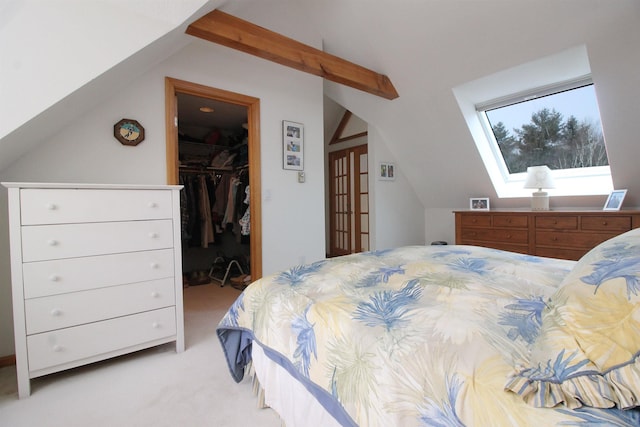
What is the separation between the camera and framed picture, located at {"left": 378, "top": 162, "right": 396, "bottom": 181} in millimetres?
4156

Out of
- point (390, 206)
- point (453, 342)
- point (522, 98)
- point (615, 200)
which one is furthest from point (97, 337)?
point (615, 200)

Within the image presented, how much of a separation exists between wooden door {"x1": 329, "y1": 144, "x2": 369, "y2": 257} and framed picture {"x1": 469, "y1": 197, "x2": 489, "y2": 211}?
1.45 m

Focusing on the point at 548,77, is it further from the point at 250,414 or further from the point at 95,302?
the point at 95,302

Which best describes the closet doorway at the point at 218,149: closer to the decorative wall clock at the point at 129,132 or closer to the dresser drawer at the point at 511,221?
the decorative wall clock at the point at 129,132

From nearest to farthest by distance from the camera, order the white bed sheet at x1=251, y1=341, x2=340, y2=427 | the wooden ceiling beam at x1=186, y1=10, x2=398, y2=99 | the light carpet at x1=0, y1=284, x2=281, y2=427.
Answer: the white bed sheet at x1=251, y1=341, x2=340, y2=427, the light carpet at x1=0, y1=284, x2=281, y2=427, the wooden ceiling beam at x1=186, y1=10, x2=398, y2=99

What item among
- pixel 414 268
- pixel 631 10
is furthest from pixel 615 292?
pixel 631 10

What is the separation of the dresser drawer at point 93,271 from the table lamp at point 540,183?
3317 mm

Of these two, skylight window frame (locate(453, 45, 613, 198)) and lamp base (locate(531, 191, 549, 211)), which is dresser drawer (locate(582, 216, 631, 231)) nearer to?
lamp base (locate(531, 191, 549, 211))

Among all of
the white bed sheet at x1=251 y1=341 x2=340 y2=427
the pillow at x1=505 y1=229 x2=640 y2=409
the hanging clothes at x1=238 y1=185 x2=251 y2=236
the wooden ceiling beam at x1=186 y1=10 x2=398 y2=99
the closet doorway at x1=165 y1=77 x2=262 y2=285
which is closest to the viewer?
the pillow at x1=505 y1=229 x2=640 y2=409

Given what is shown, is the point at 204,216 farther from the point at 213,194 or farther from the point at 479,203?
the point at 479,203

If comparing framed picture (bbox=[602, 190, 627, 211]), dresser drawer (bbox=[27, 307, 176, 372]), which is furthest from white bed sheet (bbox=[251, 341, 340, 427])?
framed picture (bbox=[602, 190, 627, 211])

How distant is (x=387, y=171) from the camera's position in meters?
4.21

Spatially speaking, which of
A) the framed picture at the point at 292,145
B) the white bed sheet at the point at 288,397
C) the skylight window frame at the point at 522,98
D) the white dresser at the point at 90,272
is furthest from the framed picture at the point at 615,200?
the white dresser at the point at 90,272

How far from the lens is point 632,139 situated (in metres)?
2.41
